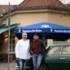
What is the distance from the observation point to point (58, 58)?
17.9 meters

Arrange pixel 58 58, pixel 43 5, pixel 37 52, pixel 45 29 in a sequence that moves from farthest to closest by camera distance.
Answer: pixel 43 5
pixel 45 29
pixel 58 58
pixel 37 52

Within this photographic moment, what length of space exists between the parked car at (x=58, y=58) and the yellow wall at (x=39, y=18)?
12.4 m

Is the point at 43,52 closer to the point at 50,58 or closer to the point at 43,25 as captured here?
the point at 50,58

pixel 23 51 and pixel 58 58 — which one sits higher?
pixel 23 51

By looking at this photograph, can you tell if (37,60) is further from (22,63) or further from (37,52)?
(22,63)

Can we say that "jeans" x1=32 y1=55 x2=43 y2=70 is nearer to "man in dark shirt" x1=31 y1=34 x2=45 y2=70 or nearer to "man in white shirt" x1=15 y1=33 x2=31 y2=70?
"man in dark shirt" x1=31 y1=34 x2=45 y2=70

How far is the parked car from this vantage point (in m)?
17.8

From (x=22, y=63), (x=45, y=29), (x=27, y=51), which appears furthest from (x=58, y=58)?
(x=45, y=29)

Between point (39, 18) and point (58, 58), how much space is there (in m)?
13.2

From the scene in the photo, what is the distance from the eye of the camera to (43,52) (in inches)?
701

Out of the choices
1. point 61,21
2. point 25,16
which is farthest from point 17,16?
point 61,21

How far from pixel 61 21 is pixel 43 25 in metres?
3.67

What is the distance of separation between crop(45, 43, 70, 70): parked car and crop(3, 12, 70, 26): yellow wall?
1239 centimetres

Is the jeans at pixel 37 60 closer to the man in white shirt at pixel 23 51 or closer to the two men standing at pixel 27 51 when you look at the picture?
the two men standing at pixel 27 51
